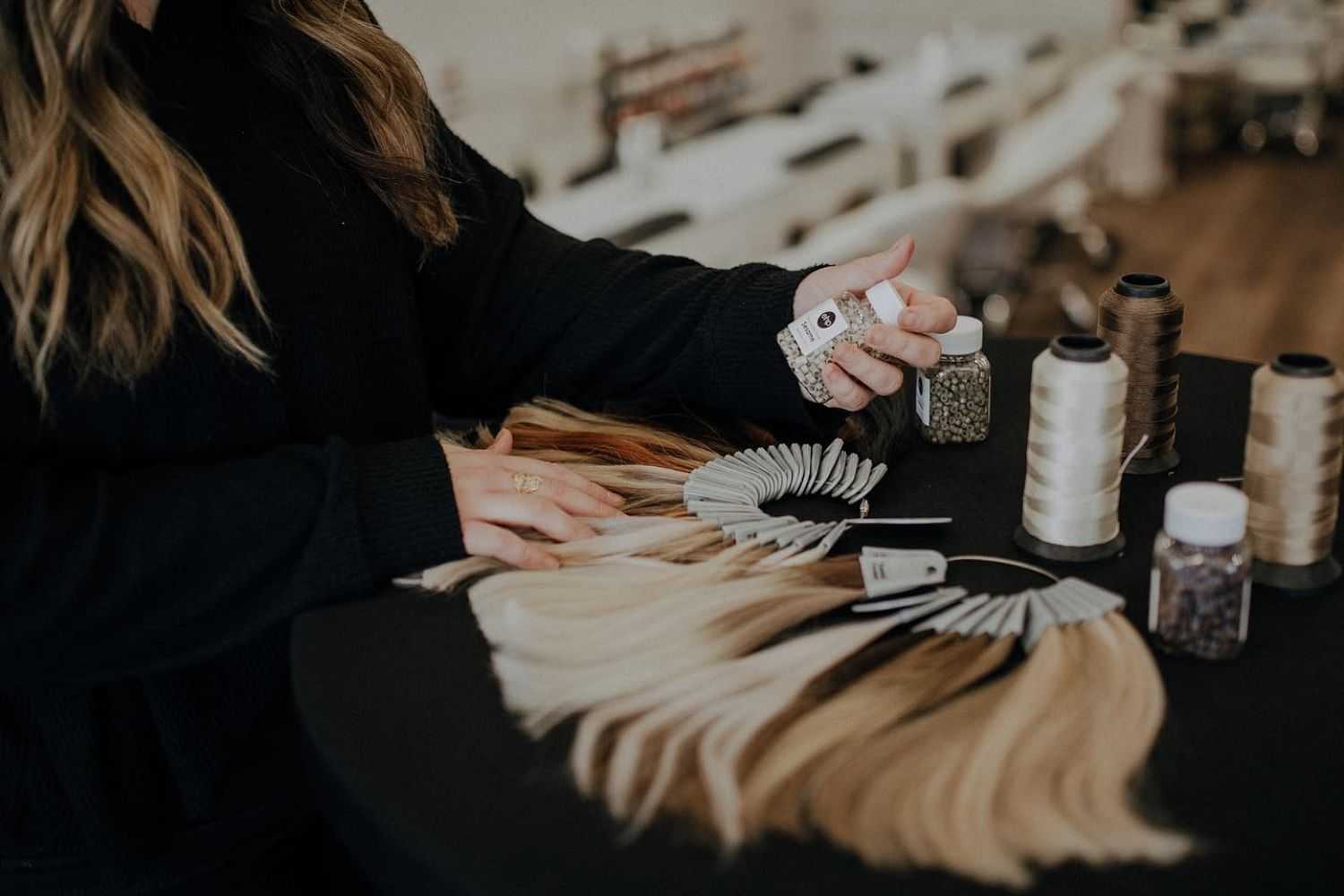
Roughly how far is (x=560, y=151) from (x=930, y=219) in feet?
4.55

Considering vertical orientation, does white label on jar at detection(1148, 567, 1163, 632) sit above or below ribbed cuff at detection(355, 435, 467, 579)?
below

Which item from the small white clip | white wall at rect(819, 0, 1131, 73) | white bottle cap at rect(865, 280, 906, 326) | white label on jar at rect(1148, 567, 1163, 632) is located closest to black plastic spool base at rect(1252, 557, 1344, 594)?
white label on jar at rect(1148, 567, 1163, 632)

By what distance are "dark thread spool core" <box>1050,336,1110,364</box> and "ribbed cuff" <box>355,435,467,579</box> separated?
43 cm

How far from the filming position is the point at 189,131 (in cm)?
101

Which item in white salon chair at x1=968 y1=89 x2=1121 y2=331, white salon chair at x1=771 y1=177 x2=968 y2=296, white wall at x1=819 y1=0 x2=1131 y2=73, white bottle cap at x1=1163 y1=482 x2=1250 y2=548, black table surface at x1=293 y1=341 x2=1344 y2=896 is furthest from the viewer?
white wall at x1=819 y1=0 x2=1131 y2=73

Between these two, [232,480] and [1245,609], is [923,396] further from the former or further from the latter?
[232,480]

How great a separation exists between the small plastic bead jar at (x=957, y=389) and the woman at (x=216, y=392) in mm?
57

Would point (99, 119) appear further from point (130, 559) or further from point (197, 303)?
point (130, 559)

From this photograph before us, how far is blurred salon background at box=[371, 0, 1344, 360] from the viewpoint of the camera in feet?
Answer: 11.4

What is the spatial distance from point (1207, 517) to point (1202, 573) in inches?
1.7

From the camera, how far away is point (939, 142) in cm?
422

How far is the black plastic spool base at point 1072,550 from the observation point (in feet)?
3.03

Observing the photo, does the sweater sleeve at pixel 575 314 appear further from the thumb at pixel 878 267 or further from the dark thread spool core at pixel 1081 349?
the dark thread spool core at pixel 1081 349

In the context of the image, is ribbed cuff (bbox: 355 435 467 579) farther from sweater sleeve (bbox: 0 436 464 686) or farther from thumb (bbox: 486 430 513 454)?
thumb (bbox: 486 430 513 454)
